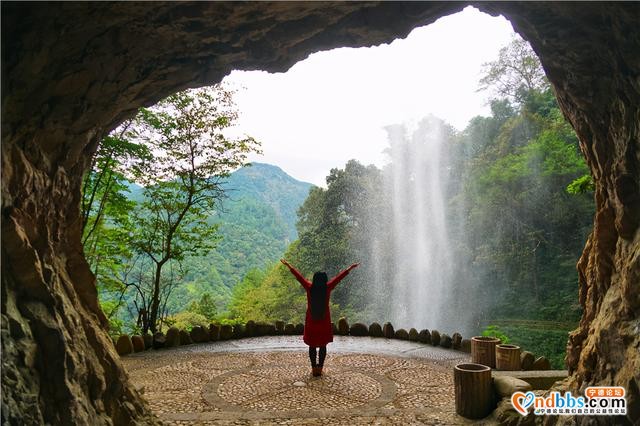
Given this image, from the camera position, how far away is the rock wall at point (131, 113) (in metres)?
2.79

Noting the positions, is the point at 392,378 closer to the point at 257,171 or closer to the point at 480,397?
the point at 480,397

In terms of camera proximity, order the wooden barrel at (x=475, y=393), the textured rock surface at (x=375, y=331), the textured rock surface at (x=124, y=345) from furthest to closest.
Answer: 1. the textured rock surface at (x=375, y=331)
2. the textured rock surface at (x=124, y=345)
3. the wooden barrel at (x=475, y=393)

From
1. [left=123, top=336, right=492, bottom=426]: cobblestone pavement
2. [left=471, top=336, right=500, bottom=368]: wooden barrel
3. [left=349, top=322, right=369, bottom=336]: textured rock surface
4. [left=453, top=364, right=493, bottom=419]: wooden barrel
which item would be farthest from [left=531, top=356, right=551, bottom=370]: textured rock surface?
[left=349, top=322, right=369, bottom=336]: textured rock surface

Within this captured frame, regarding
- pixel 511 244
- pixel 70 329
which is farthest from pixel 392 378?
pixel 511 244

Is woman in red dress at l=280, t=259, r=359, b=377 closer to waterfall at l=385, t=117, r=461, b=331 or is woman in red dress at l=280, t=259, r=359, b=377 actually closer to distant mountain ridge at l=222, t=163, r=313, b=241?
waterfall at l=385, t=117, r=461, b=331

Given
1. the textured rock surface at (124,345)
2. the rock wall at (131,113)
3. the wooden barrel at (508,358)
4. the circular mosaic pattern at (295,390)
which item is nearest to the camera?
Result: the rock wall at (131,113)

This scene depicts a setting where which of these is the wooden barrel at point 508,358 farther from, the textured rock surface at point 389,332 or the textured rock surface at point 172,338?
the textured rock surface at point 172,338

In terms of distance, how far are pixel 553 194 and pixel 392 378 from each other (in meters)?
13.2

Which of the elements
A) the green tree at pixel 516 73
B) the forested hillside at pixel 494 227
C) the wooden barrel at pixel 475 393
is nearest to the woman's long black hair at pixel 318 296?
the wooden barrel at pixel 475 393

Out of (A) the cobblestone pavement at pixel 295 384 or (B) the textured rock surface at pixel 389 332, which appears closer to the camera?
(A) the cobblestone pavement at pixel 295 384

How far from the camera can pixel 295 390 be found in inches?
231

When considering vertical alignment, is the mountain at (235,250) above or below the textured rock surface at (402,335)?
above

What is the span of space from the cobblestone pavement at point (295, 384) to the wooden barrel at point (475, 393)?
192 millimetres

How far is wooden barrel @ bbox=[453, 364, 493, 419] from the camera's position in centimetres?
467
